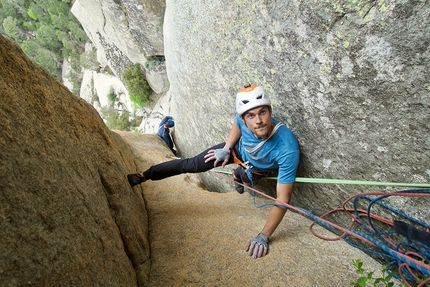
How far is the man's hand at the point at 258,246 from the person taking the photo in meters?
2.62

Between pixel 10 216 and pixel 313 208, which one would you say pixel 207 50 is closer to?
pixel 313 208

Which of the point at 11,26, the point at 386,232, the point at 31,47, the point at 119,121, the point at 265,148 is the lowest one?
the point at 386,232

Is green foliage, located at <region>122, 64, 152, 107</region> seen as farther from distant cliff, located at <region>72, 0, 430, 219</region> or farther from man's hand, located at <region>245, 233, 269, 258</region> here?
man's hand, located at <region>245, 233, 269, 258</region>

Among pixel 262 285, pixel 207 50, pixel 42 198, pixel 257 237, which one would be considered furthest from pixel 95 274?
pixel 207 50

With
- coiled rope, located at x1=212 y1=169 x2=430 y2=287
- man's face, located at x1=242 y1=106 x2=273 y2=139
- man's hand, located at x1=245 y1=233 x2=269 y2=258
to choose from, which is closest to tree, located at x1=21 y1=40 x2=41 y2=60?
man's face, located at x1=242 y1=106 x2=273 y2=139

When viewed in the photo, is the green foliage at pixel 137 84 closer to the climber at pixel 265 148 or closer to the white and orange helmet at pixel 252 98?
the climber at pixel 265 148

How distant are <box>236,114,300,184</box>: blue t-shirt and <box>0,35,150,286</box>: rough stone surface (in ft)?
5.30

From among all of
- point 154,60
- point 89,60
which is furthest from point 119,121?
point 89,60

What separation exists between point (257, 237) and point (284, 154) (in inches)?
37.7

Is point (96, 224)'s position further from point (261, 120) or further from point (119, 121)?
point (119, 121)

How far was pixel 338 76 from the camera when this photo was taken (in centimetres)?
224

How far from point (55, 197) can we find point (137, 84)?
12.9 m

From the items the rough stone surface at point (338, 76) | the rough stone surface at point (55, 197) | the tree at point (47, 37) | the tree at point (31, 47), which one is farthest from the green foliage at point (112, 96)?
the tree at point (31, 47)

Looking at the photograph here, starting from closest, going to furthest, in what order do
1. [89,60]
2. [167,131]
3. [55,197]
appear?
[55,197]
[167,131]
[89,60]
